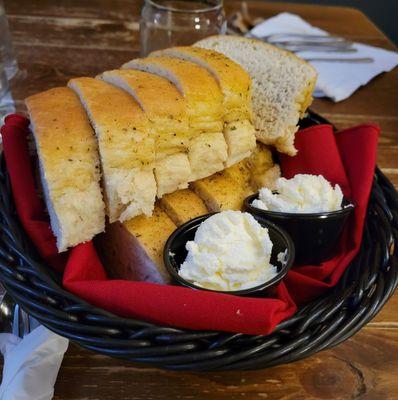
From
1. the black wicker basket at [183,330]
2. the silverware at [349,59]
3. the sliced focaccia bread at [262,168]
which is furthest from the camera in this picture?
the silverware at [349,59]

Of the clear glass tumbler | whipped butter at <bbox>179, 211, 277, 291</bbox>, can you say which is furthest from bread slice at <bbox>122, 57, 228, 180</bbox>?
the clear glass tumbler

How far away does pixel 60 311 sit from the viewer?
723 mm

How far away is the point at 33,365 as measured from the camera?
0.75m

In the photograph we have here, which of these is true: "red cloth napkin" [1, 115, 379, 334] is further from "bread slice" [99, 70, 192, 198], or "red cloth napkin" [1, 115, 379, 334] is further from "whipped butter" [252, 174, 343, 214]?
"bread slice" [99, 70, 192, 198]

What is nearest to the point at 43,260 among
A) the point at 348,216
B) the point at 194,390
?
the point at 194,390

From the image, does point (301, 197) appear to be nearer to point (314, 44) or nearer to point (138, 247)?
point (138, 247)

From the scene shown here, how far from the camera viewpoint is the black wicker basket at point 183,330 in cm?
68

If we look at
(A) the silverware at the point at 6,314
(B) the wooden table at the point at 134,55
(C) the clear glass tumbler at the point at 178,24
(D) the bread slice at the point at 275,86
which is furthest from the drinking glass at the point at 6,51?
(A) the silverware at the point at 6,314

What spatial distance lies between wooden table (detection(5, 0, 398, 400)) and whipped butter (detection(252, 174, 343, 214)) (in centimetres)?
22

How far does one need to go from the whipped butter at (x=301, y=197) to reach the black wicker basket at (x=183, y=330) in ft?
0.55

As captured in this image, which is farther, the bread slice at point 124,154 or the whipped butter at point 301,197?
the whipped butter at point 301,197

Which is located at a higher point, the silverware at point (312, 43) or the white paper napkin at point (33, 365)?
the silverware at point (312, 43)

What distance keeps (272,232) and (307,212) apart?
103 millimetres

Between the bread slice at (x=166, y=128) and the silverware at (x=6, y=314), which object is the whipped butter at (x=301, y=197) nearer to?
the bread slice at (x=166, y=128)
